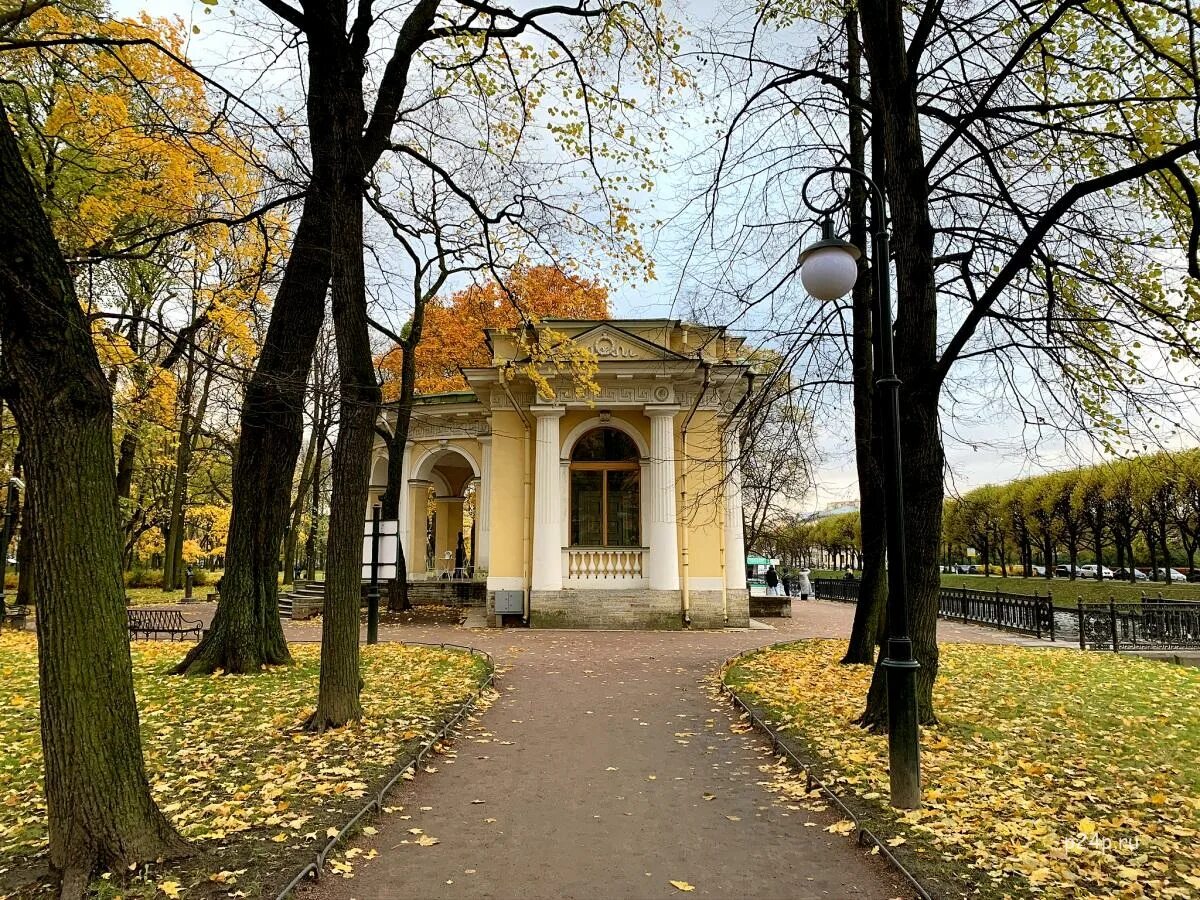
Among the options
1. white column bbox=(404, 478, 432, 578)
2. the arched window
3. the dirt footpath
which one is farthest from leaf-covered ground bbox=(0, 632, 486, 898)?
white column bbox=(404, 478, 432, 578)

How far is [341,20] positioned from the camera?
26.9 feet

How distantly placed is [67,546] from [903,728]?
212 inches

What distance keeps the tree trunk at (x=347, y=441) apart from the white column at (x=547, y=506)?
11.4 meters

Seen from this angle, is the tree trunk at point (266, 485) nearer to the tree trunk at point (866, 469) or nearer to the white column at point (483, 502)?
the tree trunk at point (866, 469)

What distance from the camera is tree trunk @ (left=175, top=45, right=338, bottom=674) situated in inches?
404

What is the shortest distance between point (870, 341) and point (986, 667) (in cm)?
553

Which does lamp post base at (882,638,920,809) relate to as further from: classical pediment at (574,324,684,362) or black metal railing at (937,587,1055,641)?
classical pediment at (574,324,684,362)

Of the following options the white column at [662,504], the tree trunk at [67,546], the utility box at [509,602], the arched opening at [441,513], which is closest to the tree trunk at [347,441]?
the tree trunk at [67,546]

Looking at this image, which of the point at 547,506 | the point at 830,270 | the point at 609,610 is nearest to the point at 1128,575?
the point at 609,610

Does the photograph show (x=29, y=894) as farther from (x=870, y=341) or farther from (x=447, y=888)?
(x=870, y=341)

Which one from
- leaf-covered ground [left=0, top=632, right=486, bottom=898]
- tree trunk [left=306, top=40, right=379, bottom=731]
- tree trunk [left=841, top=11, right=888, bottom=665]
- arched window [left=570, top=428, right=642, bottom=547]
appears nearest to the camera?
leaf-covered ground [left=0, top=632, right=486, bottom=898]

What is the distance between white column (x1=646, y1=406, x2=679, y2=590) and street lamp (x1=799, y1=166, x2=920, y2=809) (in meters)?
13.0

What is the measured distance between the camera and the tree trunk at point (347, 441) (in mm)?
7379

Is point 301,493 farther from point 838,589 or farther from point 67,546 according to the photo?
point 67,546
